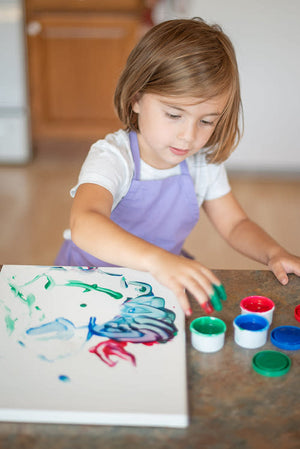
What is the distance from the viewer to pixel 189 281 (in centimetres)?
75

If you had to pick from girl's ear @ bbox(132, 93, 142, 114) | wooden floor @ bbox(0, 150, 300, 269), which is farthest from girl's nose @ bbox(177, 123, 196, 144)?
wooden floor @ bbox(0, 150, 300, 269)

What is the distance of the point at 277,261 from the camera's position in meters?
1.04

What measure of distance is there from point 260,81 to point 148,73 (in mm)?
2054

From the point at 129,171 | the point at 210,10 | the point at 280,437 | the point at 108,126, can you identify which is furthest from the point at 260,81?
the point at 280,437

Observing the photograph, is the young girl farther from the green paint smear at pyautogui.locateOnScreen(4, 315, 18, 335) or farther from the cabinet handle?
the cabinet handle

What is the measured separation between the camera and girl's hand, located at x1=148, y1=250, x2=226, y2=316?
75cm

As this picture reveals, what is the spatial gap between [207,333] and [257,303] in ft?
0.42

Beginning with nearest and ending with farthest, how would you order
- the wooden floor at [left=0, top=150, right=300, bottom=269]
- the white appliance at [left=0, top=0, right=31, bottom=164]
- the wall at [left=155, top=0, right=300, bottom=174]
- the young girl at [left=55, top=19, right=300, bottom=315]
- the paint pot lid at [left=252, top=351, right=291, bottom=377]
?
the paint pot lid at [left=252, top=351, right=291, bottom=377] → the young girl at [left=55, top=19, right=300, bottom=315] → the wooden floor at [left=0, top=150, right=300, bottom=269] → the wall at [left=155, top=0, right=300, bottom=174] → the white appliance at [left=0, top=0, right=31, bottom=164]

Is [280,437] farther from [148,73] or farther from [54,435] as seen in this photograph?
→ [148,73]

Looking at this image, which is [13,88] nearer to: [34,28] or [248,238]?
[34,28]

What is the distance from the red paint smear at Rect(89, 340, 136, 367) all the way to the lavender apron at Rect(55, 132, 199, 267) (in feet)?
1.49

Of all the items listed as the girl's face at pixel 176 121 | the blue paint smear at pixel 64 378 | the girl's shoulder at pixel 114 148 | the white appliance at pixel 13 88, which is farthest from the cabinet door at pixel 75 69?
the blue paint smear at pixel 64 378

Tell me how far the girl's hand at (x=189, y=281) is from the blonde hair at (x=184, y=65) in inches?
14.7

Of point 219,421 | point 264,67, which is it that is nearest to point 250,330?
point 219,421
